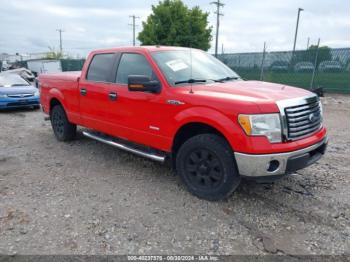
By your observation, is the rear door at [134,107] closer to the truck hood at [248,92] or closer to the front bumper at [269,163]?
the truck hood at [248,92]

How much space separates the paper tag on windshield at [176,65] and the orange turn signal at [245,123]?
4.59 feet

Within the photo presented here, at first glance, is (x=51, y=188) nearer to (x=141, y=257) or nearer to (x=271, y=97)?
(x=141, y=257)

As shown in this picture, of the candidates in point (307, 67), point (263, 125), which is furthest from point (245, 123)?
point (307, 67)

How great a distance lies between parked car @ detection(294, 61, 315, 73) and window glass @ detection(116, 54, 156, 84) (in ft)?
36.8

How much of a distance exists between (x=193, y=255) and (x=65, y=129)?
4358mm

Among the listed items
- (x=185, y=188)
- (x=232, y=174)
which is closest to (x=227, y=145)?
(x=232, y=174)

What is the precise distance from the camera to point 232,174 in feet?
11.3

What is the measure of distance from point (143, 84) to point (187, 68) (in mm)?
774

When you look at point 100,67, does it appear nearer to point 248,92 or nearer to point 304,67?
point 248,92

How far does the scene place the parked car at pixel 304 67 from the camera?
13578 mm

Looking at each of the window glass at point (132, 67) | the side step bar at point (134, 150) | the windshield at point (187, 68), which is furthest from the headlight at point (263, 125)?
the window glass at point (132, 67)

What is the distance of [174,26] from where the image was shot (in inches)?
1086

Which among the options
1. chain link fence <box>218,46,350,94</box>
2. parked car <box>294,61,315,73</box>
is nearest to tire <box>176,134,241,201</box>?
chain link fence <box>218,46,350,94</box>

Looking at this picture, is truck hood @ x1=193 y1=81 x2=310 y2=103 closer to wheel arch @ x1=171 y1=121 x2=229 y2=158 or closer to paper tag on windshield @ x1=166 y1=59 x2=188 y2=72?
wheel arch @ x1=171 y1=121 x2=229 y2=158
